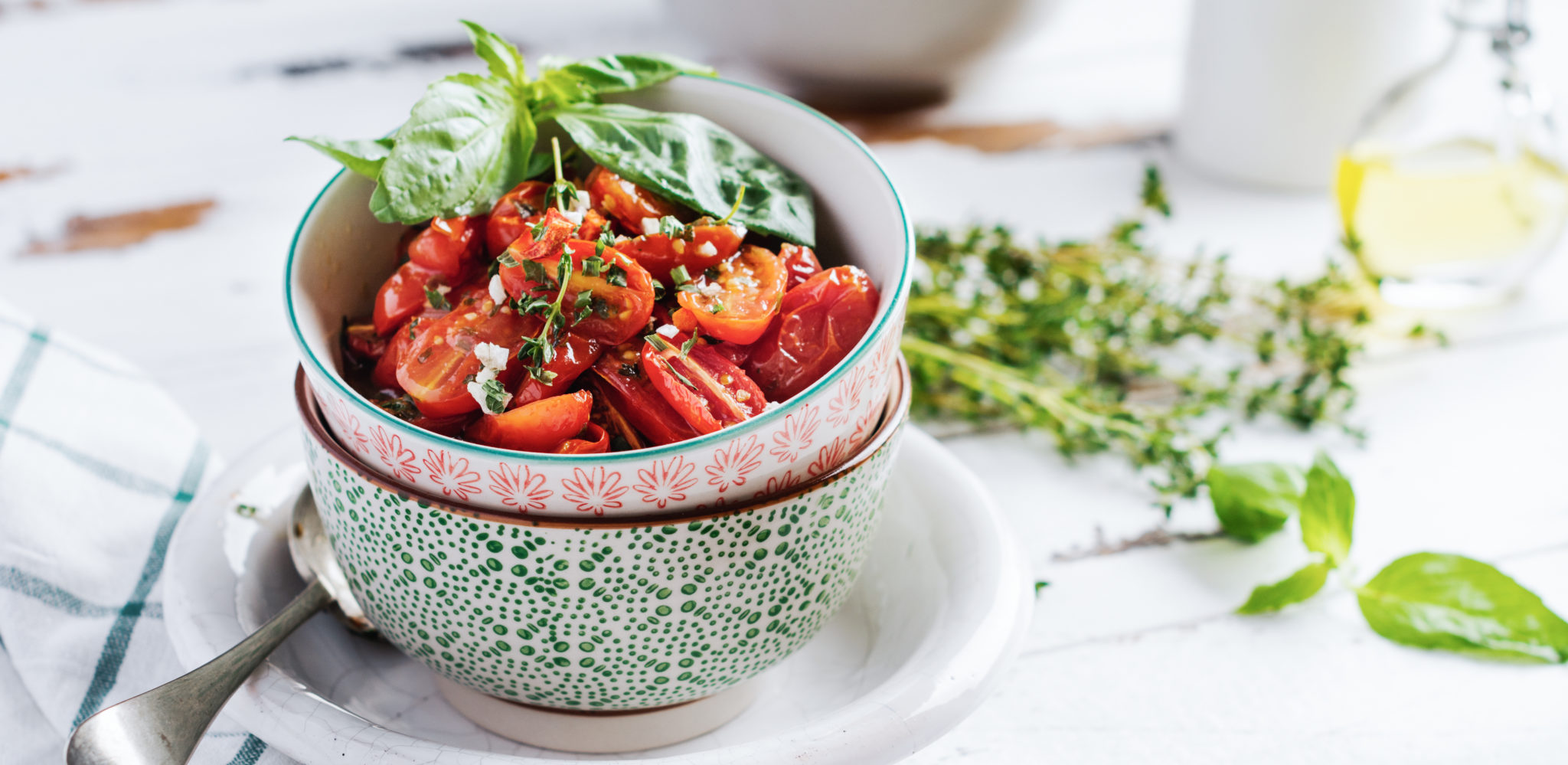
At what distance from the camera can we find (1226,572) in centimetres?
119

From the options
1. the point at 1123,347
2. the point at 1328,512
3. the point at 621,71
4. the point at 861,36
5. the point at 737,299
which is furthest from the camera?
the point at 861,36

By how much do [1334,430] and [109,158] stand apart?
1993 mm

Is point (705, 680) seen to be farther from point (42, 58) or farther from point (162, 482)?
point (42, 58)

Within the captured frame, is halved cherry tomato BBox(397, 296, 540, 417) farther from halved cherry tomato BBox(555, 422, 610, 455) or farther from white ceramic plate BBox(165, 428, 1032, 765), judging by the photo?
white ceramic plate BBox(165, 428, 1032, 765)

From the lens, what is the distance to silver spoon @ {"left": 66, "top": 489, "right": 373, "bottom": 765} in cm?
70

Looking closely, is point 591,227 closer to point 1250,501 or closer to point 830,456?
point 830,456

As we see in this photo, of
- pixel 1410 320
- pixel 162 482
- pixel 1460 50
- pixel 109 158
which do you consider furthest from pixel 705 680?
pixel 109 158

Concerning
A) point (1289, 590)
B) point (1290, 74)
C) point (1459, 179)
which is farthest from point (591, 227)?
point (1290, 74)

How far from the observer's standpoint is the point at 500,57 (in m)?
0.89

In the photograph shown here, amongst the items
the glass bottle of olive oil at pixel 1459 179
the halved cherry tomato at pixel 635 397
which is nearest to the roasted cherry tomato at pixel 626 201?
the halved cherry tomato at pixel 635 397

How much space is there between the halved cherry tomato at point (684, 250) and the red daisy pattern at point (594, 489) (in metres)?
0.19

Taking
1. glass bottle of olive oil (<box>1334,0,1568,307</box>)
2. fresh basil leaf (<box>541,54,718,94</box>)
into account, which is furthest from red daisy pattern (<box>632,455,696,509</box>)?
glass bottle of olive oil (<box>1334,0,1568,307</box>)

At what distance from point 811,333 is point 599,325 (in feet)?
0.47

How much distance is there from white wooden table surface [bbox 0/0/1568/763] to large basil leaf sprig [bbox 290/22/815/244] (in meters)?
0.48
